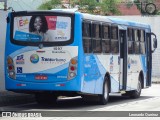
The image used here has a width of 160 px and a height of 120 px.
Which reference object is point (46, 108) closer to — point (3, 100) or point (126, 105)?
point (3, 100)

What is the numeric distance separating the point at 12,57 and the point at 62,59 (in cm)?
160

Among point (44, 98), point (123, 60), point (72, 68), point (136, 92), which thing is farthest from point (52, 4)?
point (72, 68)

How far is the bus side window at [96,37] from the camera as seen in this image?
65.2ft

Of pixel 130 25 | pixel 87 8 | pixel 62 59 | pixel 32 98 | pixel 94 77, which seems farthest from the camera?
pixel 87 8

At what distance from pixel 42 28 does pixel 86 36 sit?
139 cm

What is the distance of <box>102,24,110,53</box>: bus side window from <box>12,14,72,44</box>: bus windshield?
236 centimetres

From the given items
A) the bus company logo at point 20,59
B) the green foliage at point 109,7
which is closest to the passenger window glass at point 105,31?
the bus company logo at point 20,59

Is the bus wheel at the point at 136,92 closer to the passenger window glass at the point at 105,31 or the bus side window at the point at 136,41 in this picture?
the bus side window at the point at 136,41

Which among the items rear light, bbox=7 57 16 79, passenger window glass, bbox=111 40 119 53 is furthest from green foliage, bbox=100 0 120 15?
rear light, bbox=7 57 16 79

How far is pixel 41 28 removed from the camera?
18828mm

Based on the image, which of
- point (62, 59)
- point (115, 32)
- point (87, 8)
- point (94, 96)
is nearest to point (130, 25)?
point (115, 32)

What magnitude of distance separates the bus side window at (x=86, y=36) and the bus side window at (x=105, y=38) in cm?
127

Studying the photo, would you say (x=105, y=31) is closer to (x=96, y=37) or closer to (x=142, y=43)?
(x=96, y=37)

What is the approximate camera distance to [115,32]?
72.2ft
